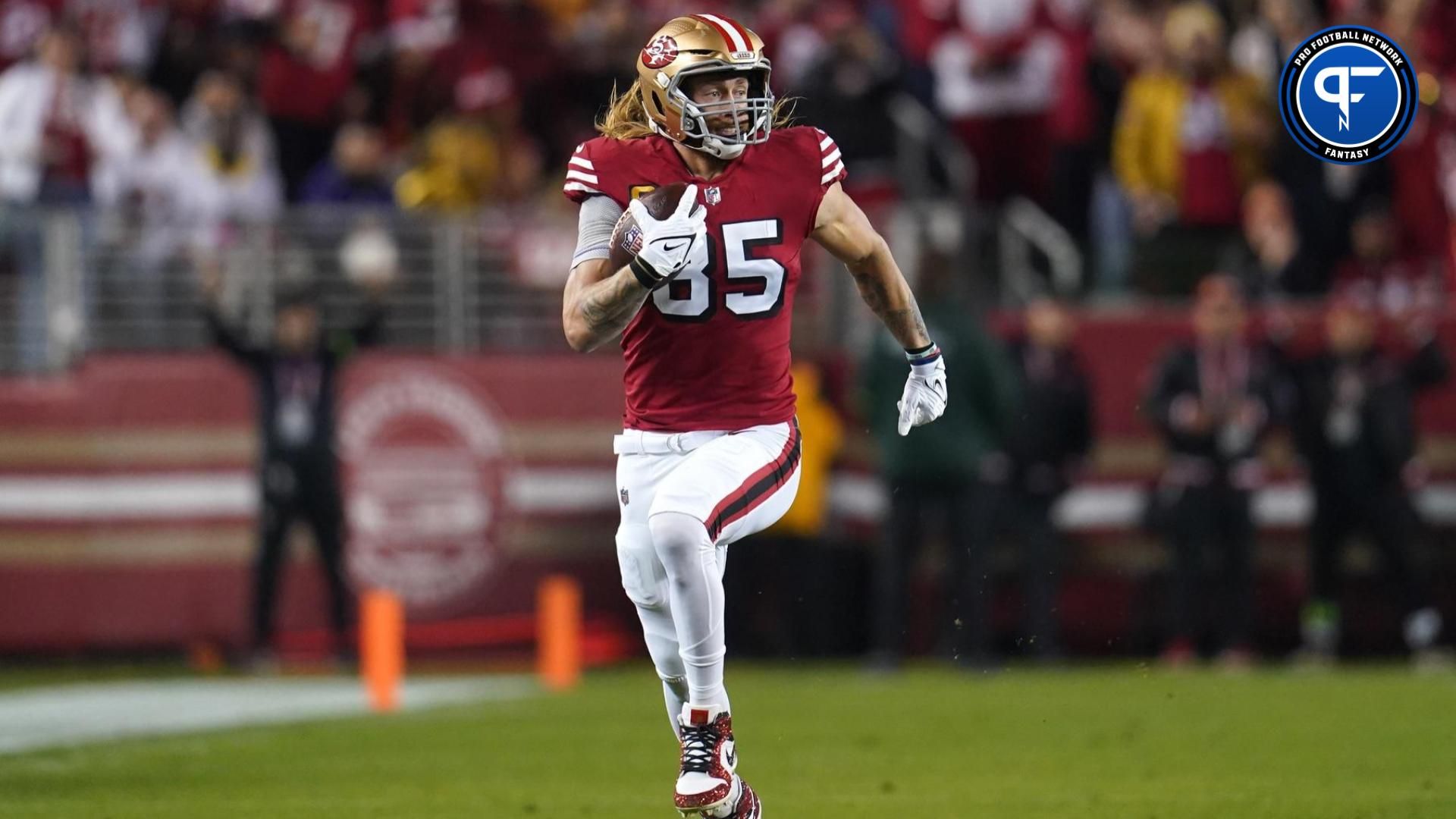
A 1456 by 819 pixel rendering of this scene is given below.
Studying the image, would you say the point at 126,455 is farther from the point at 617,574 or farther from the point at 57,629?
the point at 617,574

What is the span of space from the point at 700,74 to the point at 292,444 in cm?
848

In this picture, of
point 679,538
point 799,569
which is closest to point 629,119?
point 679,538

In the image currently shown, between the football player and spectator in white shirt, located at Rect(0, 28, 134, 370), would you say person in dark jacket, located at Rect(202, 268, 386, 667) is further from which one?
the football player

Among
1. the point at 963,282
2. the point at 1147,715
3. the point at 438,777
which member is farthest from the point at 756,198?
the point at 963,282

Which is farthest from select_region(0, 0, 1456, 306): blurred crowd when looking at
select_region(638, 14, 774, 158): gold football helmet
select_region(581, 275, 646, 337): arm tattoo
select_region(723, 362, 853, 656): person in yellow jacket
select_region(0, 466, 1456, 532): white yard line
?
select_region(581, 275, 646, 337): arm tattoo

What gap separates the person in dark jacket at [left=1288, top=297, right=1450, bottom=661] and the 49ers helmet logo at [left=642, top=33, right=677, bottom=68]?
810 centimetres

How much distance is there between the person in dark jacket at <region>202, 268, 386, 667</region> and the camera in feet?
49.5

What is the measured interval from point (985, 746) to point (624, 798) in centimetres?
228

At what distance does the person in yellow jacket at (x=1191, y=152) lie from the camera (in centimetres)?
1526

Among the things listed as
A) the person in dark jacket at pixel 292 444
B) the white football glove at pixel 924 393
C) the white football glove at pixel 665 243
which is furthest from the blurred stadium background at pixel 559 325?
the white football glove at pixel 665 243

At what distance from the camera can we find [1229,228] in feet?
50.3

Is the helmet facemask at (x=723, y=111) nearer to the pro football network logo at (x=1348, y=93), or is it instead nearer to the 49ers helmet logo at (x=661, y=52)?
the 49ers helmet logo at (x=661, y=52)

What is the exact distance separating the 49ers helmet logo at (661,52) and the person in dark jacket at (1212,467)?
7.65 metres

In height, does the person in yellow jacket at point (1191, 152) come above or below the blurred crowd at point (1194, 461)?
above
